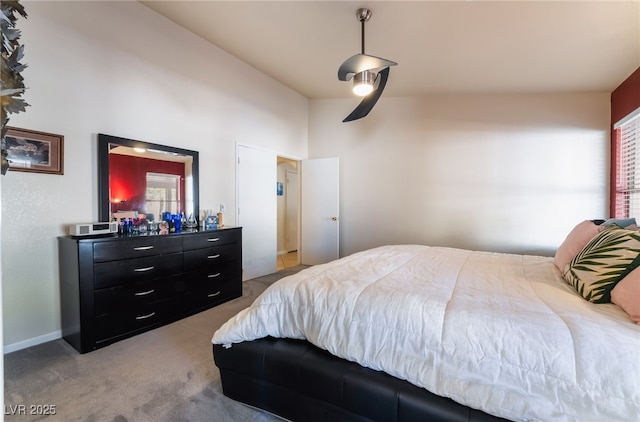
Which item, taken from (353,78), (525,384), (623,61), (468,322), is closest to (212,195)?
(353,78)

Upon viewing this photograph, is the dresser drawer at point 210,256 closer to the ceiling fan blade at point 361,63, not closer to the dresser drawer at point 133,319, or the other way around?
the dresser drawer at point 133,319

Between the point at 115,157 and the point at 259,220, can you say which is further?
the point at 259,220

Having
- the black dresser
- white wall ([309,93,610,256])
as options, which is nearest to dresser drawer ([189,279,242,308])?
the black dresser

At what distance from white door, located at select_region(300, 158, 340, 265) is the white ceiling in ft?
5.07

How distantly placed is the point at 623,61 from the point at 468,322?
12.2ft

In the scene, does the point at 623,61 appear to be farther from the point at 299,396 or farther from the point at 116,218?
the point at 116,218

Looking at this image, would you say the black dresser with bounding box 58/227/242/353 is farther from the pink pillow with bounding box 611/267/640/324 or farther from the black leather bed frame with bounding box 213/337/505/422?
the pink pillow with bounding box 611/267/640/324

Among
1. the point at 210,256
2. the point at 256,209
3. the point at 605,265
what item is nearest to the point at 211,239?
the point at 210,256

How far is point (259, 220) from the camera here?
423cm

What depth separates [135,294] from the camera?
7.85ft

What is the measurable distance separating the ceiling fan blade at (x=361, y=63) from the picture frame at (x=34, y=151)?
2357mm

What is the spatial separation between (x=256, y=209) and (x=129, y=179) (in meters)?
1.71

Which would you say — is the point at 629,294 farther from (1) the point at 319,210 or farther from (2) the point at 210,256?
(1) the point at 319,210

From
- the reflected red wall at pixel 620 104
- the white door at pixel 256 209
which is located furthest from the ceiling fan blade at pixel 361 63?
the reflected red wall at pixel 620 104
